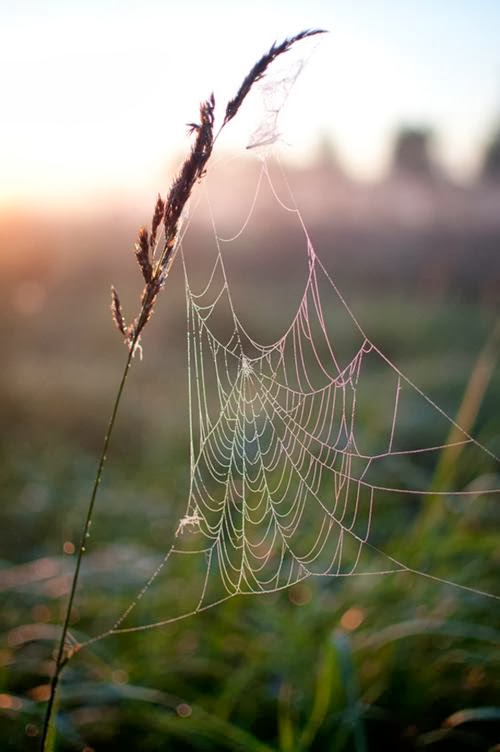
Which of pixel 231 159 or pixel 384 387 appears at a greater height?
pixel 231 159

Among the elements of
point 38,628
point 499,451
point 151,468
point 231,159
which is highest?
point 231,159

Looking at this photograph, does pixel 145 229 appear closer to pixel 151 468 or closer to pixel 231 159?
pixel 231 159

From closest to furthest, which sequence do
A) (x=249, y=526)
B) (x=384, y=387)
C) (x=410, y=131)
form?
(x=249, y=526)
(x=384, y=387)
(x=410, y=131)

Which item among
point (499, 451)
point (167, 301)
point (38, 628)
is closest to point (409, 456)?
point (499, 451)

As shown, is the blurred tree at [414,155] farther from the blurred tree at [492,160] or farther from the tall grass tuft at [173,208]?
the tall grass tuft at [173,208]

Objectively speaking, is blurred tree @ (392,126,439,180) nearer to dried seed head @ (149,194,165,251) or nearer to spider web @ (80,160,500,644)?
spider web @ (80,160,500,644)

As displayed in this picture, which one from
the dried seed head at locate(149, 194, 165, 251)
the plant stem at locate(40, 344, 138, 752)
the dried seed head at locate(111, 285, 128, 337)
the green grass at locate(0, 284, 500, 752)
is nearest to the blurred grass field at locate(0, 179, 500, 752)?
the green grass at locate(0, 284, 500, 752)

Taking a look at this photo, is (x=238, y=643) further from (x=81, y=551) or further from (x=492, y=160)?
(x=492, y=160)
